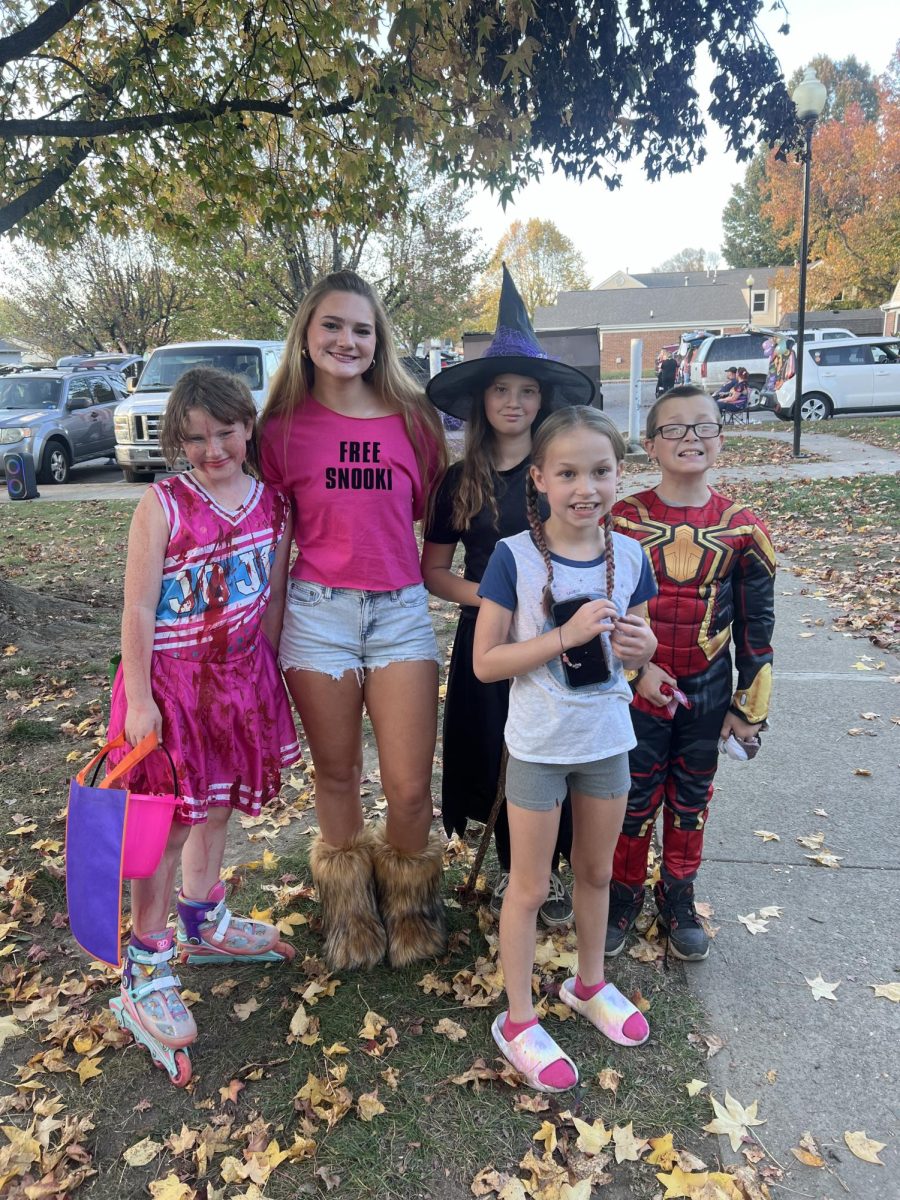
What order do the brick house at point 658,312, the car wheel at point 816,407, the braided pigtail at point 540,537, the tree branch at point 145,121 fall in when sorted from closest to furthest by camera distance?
the braided pigtail at point 540,537 < the tree branch at point 145,121 < the car wheel at point 816,407 < the brick house at point 658,312

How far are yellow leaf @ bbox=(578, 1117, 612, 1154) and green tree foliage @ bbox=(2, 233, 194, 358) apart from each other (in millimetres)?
30150

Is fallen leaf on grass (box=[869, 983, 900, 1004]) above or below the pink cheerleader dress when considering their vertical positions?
below

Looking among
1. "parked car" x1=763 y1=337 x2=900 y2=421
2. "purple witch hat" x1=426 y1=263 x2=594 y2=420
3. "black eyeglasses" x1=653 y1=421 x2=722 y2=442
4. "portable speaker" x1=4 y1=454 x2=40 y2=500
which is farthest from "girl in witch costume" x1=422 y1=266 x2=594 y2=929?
"parked car" x1=763 y1=337 x2=900 y2=421

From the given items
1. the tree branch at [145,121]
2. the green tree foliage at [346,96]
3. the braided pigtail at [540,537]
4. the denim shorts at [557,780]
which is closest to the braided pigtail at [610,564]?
the braided pigtail at [540,537]

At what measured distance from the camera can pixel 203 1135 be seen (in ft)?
6.91

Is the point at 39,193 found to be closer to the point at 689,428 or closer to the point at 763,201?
the point at 689,428

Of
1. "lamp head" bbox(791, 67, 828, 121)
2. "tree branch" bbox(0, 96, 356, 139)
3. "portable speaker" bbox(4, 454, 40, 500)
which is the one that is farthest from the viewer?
"portable speaker" bbox(4, 454, 40, 500)

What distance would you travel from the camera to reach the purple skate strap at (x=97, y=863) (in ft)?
7.13

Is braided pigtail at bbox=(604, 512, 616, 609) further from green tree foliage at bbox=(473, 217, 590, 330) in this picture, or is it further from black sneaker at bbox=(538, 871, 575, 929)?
green tree foliage at bbox=(473, 217, 590, 330)

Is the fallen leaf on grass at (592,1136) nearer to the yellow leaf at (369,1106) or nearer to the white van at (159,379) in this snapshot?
the yellow leaf at (369,1106)

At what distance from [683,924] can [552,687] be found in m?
1.18

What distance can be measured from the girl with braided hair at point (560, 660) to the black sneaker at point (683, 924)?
2.07 ft

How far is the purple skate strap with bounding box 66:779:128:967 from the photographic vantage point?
2.17 metres

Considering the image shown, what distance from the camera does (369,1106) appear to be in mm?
2168
